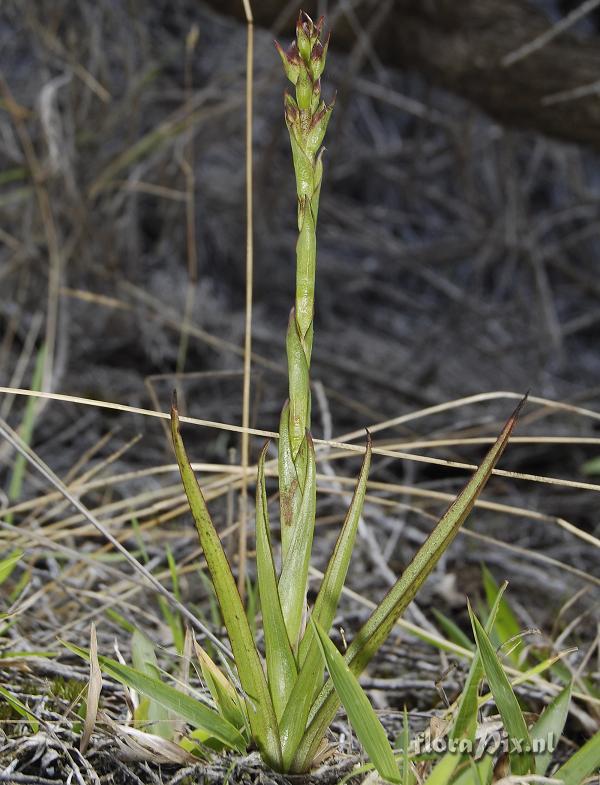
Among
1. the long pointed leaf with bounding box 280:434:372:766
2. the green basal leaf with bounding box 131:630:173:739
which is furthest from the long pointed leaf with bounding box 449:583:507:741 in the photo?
the green basal leaf with bounding box 131:630:173:739

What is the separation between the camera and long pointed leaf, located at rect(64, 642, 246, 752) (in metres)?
0.69

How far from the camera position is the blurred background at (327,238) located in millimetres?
1887

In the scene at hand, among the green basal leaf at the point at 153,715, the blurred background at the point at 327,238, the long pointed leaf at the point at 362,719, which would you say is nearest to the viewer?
the long pointed leaf at the point at 362,719

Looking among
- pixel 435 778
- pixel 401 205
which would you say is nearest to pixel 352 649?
pixel 435 778

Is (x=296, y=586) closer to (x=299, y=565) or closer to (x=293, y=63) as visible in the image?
(x=299, y=565)

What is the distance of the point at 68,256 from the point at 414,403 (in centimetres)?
103

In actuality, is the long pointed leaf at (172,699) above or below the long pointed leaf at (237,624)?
below

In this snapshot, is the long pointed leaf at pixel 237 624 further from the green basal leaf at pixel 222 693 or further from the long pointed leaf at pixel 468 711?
the long pointed leaf at pixel 468 711

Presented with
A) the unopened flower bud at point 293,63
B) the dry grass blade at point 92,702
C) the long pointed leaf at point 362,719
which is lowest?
the dry grass blade at point 92,702

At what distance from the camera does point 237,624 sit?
2.29ft

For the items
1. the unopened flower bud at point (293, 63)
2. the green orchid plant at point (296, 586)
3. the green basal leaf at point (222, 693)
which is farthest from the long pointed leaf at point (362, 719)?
the unopened flower bud at point (293, 63)

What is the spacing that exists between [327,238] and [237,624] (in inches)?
111

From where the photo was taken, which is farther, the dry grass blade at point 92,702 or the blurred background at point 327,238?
the blurred background at point 327,238

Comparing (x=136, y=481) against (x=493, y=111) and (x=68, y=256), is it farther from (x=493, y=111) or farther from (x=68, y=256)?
(x=493, y=111)
